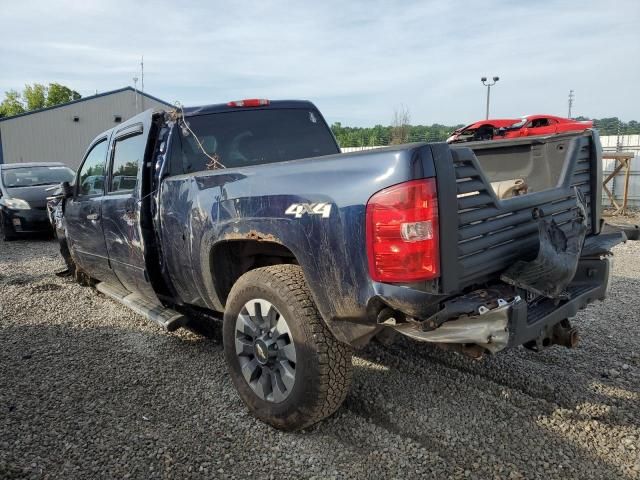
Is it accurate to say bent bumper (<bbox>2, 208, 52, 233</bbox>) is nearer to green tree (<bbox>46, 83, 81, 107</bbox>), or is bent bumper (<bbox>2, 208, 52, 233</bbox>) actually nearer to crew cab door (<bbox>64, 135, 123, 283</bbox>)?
crew cab door (<bbox>64, 135, 123, 283</bbox>)

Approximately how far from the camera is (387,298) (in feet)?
7.47

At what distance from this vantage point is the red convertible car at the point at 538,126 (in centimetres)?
1249

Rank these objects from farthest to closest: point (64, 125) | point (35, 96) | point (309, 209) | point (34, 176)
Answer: point (35, 96) < point (64, 125) < point (34, 176) < point (309, 209)

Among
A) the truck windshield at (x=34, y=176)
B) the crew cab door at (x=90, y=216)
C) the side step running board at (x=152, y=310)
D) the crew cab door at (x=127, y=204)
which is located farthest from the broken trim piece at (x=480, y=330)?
the truck windshield at (x=34, y=176)

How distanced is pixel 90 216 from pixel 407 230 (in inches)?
144

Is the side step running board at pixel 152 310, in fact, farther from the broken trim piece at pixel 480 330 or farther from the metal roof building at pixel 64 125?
the metal roof building at pixel 64 125

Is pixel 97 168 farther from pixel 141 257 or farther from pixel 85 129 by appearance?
pixel 85 129

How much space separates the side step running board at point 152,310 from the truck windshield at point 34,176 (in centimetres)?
733

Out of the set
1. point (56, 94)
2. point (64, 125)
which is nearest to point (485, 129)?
point (64, 125)

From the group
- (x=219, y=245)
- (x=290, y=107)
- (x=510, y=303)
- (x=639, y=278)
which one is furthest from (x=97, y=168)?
(x=639, y=278)

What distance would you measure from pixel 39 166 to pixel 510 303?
1196 cm

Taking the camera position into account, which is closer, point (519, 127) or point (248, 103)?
point (248, 103)

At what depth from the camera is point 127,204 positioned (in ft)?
13.1

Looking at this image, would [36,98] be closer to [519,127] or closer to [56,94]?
[56,94]
